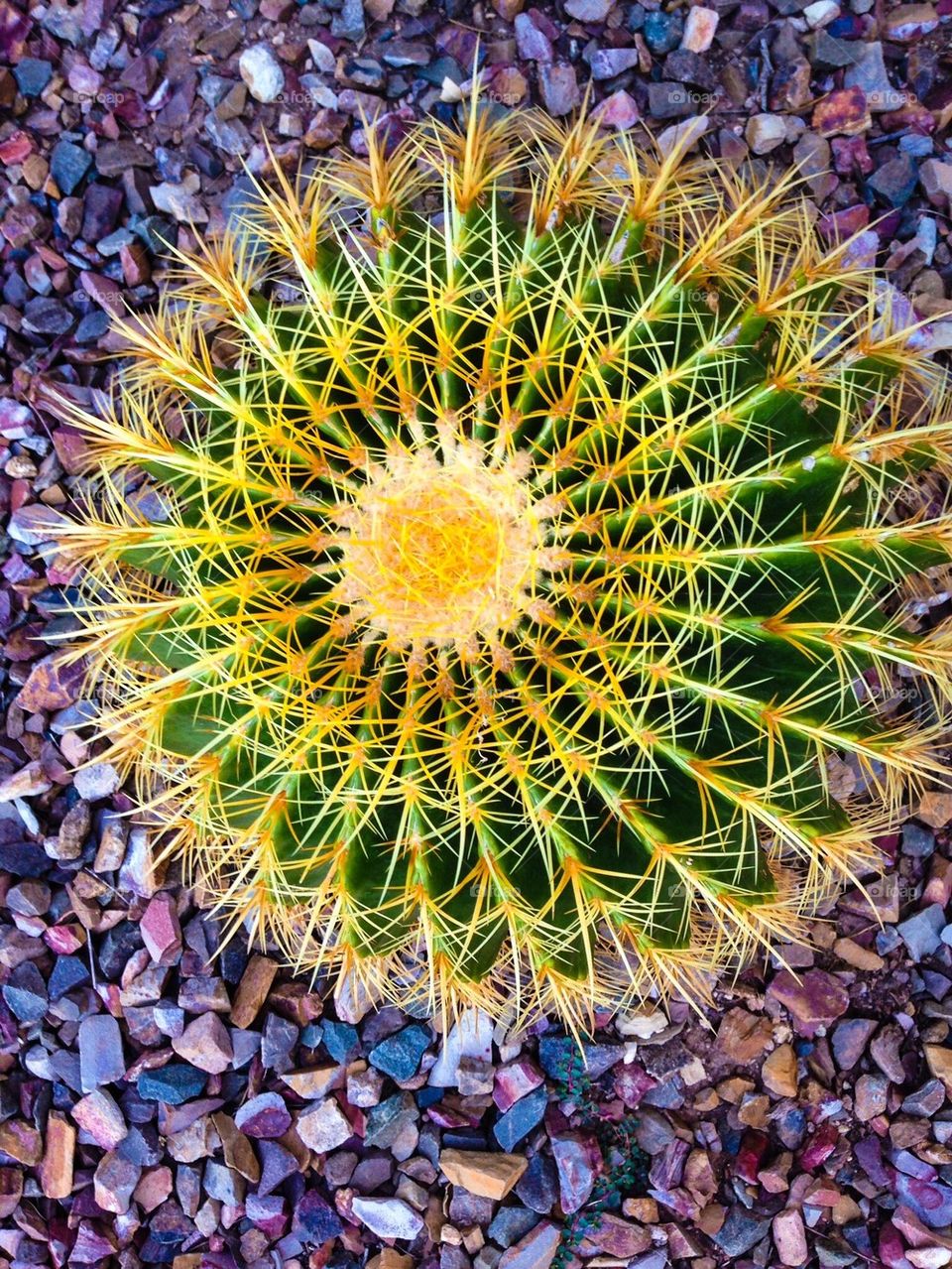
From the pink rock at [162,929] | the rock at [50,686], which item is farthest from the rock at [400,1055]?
the rock at [50,686]

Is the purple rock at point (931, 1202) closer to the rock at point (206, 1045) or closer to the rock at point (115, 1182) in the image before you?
the rock at point (206, 1045)

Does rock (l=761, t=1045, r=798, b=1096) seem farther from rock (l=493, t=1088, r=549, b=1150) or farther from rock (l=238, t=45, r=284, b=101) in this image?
rock (l=238, t=45, r=284, b=101)

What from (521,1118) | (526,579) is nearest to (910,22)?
(526,579)

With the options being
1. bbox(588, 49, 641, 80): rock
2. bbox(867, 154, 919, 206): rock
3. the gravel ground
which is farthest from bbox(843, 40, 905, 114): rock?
bbox(588, 49, 641, 80): rock

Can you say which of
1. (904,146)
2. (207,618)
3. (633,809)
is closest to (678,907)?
(633,809)

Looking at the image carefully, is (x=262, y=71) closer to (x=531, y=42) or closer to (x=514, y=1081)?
(x=531, y=42)

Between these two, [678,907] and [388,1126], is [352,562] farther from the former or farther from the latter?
[388,1126]
